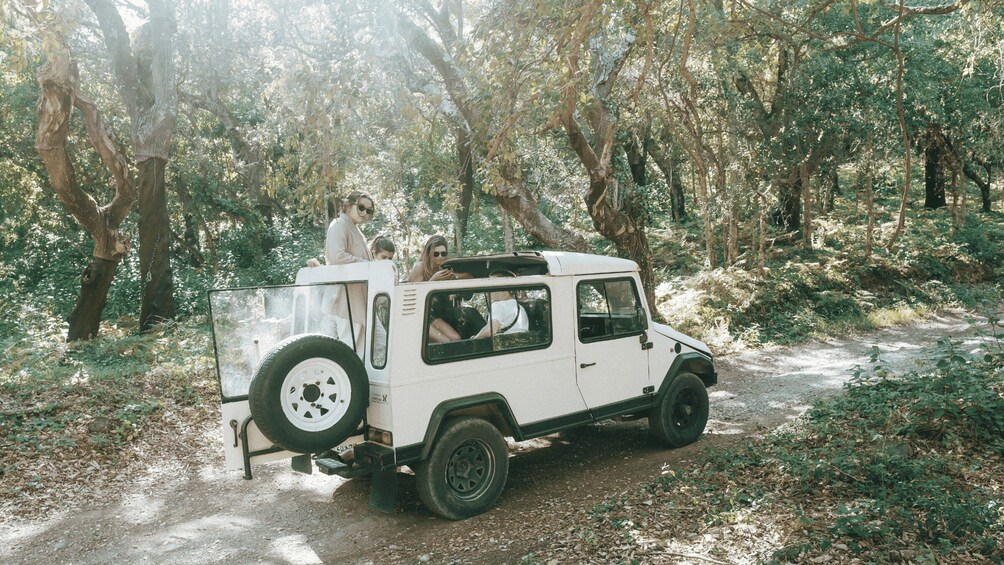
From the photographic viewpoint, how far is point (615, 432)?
8438mm

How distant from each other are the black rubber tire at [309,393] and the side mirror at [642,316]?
3158mm

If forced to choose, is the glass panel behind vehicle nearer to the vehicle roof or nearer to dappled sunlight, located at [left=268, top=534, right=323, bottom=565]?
the vehicle roof

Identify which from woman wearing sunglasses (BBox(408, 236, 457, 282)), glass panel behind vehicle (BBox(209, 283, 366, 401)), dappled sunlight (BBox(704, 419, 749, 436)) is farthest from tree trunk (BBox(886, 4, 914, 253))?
glass panel behind vehicle (BBox(209, 283, 366, 401))

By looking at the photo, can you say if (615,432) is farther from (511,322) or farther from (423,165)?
(423,165)

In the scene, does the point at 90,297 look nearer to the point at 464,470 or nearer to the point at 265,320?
the point at 265,320

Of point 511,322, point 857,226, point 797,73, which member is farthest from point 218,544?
point 857,226

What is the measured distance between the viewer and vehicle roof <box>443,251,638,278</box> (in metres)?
6.53

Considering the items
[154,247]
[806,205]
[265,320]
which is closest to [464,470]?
[265,320]

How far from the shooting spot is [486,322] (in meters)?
6.19

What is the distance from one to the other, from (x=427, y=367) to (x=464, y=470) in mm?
1039

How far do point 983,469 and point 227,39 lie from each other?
17.4 m

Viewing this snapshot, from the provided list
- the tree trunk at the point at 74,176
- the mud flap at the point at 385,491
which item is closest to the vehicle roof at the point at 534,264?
the mud flap at the point at 385,491

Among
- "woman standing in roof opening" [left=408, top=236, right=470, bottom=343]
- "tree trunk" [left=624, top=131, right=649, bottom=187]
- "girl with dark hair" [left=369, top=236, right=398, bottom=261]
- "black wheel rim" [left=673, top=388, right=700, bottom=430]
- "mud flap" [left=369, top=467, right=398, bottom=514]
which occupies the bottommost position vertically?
"mud flap" [left=369, top=467, right=398, bottom=514]

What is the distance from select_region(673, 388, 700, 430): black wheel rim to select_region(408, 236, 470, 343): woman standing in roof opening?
9.41ft
